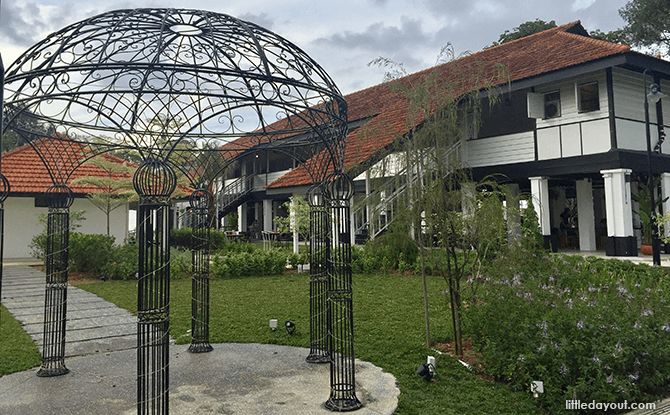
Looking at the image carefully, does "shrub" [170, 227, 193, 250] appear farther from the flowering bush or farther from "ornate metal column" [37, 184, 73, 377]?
the flowering bush

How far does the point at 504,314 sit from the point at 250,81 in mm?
3785

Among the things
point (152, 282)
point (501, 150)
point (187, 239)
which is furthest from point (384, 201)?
point (187, 239)

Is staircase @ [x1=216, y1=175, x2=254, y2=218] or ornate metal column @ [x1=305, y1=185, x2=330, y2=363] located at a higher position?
staircase @ [x1=216, y1=175, x2=254, y2=218]

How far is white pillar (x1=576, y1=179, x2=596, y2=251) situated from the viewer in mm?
17828

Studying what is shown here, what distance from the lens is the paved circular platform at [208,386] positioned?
448cm

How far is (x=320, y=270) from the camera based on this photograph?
6.38 meters

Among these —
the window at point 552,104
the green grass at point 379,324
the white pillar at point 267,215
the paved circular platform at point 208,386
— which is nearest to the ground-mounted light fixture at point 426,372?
the green grass at point 379,324

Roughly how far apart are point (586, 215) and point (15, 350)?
18062 millimetres

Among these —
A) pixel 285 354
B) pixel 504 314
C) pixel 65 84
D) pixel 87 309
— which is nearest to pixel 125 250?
pixel 87 309

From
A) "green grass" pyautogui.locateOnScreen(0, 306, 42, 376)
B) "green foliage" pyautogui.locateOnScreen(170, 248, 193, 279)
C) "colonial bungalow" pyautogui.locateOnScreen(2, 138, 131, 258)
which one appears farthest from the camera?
"colonial bungalow" pyautogui.locateOnScreen(2, 138, 131, 258)

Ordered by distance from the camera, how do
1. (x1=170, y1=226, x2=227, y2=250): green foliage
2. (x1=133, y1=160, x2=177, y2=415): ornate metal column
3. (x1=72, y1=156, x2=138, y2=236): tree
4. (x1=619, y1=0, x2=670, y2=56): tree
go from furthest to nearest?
(x1=619, y1=0, x2=670, y2=56): tree
(x1=170, y1=226, x2=227, y2=250): green foliage
(x1=72, y1=156, x2=138, y2=236): tree
(x1=133, y1=160, x2=177, y2=415): ornate metal column

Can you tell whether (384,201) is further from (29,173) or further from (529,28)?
(529,28)

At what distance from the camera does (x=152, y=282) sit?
3.83 metres

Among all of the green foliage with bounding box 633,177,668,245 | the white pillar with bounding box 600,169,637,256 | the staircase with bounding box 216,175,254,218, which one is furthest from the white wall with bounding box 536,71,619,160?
the staircase with bounding box 216,175,254,218
